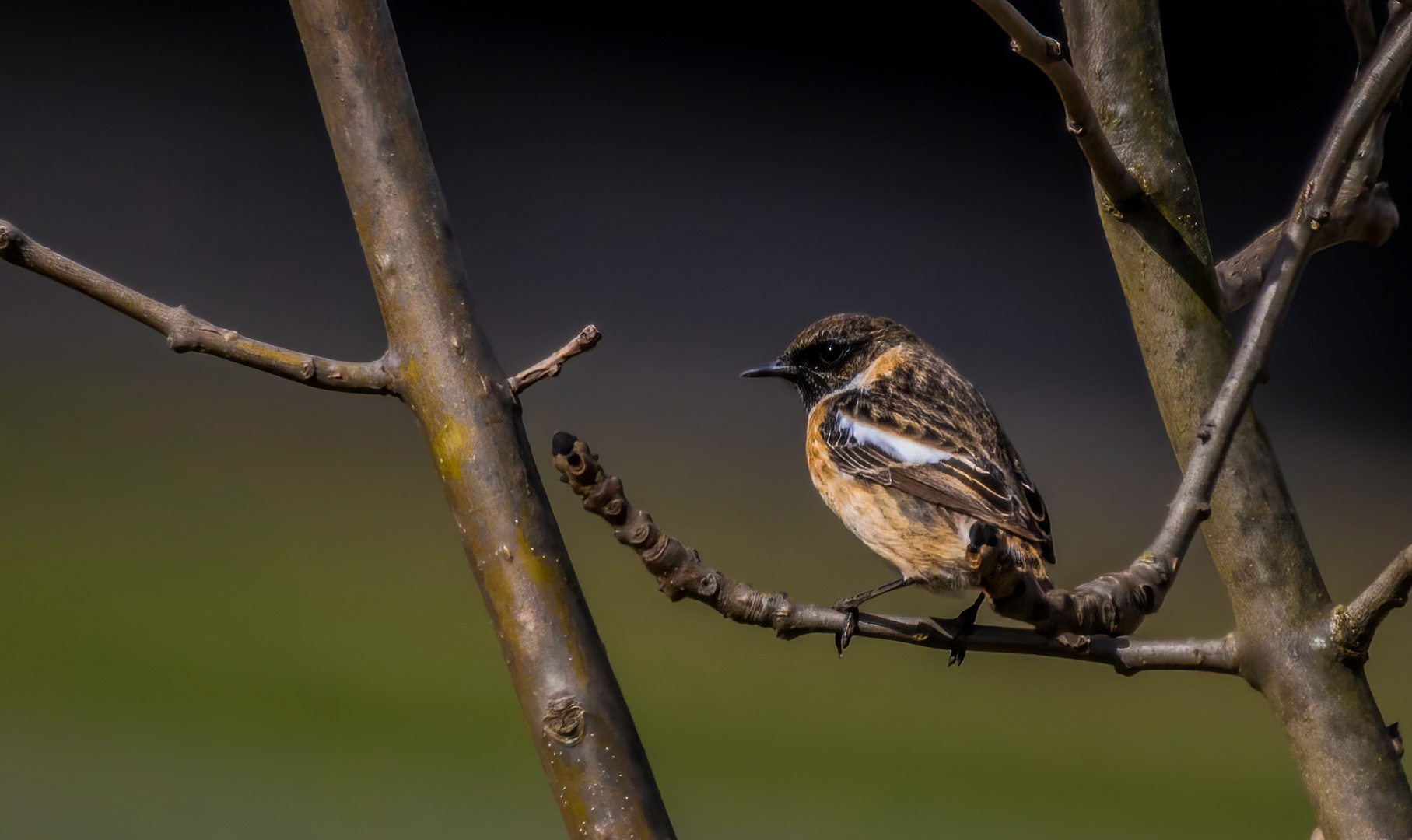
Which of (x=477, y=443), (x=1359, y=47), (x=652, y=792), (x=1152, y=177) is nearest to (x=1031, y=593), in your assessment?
(x=652, y=792)

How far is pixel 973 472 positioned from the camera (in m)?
1.22

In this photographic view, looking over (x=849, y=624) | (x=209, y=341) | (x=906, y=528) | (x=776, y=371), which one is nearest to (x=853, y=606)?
(x=849, y=624)

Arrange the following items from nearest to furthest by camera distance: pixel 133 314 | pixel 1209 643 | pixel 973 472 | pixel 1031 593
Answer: pixel 1031 593 → pixel 133 314 → pixel 1209 643 → pixel 973 472

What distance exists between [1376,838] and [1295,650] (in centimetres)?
20

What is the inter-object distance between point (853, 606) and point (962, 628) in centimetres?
12

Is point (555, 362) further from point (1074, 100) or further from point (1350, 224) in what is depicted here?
point (1350, 224)

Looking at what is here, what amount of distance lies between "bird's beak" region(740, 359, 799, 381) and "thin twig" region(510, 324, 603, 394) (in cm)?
46

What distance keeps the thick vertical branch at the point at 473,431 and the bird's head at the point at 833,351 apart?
0.59m

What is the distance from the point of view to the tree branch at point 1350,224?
1.32 meters

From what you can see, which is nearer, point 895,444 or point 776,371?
point 895,444

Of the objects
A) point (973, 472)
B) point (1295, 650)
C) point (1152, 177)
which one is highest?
point (1152, 177)

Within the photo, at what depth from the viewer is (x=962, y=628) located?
3.40ft

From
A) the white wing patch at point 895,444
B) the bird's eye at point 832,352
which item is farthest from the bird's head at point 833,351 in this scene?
the white wing patch at point 895,444

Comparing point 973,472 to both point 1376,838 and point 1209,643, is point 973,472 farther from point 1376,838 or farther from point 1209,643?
point 1376,838
